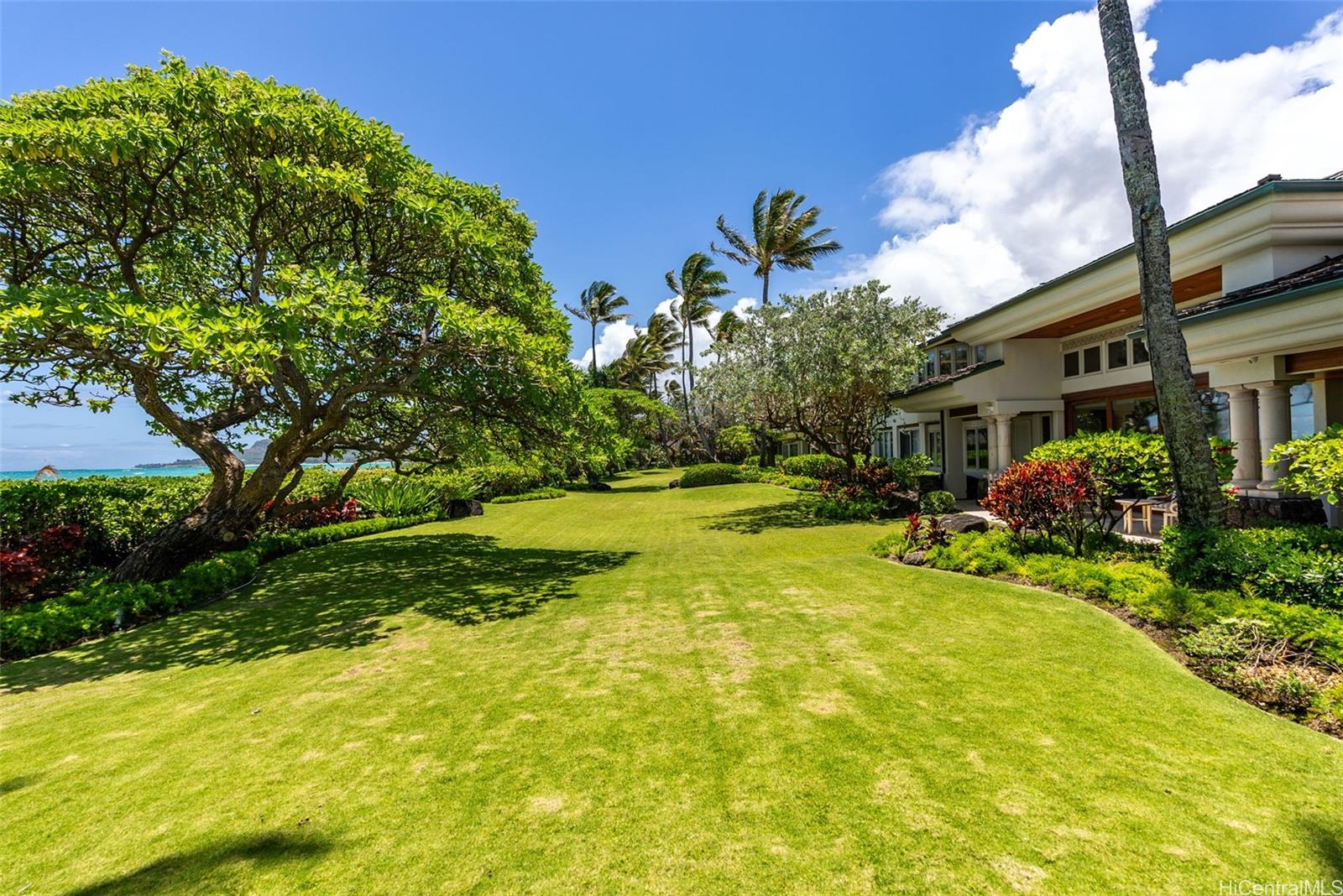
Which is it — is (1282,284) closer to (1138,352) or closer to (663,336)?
(1138,352)

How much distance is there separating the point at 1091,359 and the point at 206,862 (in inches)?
775

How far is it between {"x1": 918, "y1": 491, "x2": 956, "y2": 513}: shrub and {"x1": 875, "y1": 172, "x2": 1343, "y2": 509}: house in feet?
6.08

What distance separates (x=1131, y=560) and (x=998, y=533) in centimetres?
190

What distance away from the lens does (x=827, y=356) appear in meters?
15.3

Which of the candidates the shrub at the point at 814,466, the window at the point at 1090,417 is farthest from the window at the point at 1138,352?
the shrub at the point at 814,466

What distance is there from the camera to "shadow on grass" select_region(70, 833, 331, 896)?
2512 mm

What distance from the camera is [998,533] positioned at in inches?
359

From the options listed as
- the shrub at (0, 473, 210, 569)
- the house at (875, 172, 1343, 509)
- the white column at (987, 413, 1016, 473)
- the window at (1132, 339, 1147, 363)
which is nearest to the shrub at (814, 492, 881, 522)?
the white column at (987, 413, 1016, 473)

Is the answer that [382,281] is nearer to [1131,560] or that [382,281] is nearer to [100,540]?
[100,540]

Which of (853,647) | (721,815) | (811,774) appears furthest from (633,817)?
(853,647)

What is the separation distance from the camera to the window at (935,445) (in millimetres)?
21500

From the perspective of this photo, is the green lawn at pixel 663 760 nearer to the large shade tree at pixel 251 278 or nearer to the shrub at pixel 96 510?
the large shade tree at pixel 251 278

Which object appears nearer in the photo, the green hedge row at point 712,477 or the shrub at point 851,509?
the shrub at point 851,509

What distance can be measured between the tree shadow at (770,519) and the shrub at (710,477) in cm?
898
